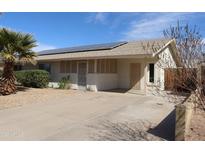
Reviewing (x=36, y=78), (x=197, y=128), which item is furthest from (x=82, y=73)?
(x=197, y=128)

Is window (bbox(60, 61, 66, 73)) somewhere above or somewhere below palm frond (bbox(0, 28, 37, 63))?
below

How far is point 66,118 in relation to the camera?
29.5 feet

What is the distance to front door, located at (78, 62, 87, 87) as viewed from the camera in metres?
19.4

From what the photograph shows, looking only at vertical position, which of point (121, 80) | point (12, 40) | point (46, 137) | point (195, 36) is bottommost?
point (46, 137)

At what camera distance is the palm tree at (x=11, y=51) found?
50.3 ft

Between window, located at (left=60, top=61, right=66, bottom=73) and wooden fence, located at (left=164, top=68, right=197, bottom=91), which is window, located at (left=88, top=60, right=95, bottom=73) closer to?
window, located at (left=60, top=61, right=66, bottom=73)

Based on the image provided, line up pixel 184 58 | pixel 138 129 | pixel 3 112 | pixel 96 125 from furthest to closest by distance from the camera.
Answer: pixel 3 112 < pixel 96 125 < pixel 138 129 < pixel 184 58

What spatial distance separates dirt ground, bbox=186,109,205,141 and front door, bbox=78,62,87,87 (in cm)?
1160

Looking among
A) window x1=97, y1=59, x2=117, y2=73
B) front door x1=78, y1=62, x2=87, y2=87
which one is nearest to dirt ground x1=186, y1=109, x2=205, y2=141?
window x1=97, y1=59, x2=117, y2=73

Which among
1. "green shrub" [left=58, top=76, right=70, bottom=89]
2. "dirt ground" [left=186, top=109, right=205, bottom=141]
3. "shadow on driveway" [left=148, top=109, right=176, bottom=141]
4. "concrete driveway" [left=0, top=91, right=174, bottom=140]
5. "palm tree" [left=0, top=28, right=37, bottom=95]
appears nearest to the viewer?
"dirt ground" [left=186, top=109, right=205, bottom=141]

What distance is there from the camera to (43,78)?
20.5 meters
